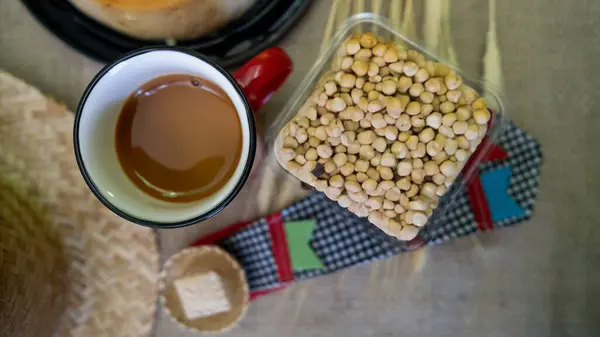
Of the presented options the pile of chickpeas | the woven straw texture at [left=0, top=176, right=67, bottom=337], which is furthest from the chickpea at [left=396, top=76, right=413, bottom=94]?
the woven straw texture at [left=0, top=176, right=67, bottom=337]

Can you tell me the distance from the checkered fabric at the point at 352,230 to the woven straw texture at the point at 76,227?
10cm

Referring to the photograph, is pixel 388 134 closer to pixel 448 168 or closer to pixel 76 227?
pixel 448 168

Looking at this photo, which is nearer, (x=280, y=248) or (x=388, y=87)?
(x=388, y=87)

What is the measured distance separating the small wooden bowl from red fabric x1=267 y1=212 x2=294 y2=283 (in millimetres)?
41

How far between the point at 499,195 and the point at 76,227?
1.45ft

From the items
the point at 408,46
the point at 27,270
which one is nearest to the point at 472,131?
the point at 408,46

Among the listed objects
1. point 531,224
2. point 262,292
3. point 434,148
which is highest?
point 434,148

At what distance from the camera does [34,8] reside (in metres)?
0.58

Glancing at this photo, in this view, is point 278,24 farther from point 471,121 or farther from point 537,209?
point 537,209

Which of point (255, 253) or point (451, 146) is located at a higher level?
point (451, 146)

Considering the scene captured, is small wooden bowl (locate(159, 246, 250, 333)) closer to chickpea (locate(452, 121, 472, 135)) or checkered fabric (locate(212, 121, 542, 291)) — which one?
checkered fabric (locate(212, 121, 542, 291))

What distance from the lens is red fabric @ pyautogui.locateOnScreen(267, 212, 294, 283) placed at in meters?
0.62

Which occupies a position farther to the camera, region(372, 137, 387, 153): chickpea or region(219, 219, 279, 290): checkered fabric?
region(219, 219, 279, 290): checkered fabric

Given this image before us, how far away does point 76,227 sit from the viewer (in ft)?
1.99
